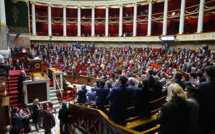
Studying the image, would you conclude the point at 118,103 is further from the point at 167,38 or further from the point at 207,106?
the point at 167,38

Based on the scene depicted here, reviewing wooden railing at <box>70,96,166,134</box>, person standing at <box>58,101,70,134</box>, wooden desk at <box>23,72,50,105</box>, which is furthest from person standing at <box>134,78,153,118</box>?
wooden desk at <box>23,72,50,105</box>

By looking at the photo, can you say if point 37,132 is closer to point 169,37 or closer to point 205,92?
point 205,92

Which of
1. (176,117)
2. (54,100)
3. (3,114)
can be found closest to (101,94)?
(176,117)

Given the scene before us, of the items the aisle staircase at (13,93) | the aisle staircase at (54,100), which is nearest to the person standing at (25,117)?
the aisle staircase at (13,93)

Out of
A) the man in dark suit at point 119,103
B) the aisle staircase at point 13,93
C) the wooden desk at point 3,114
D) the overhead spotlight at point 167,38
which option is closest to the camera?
the man in dark suit at point 119,103

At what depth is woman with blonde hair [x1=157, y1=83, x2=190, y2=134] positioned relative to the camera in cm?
191

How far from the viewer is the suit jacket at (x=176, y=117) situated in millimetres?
1907

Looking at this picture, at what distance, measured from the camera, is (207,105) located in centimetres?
236

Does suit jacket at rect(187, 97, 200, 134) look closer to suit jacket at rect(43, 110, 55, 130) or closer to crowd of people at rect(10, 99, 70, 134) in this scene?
crowd of people at rect(10, 99, 70, 134)

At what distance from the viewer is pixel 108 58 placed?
59.9 feet

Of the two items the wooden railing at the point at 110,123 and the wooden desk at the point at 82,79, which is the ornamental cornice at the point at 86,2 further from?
the wooden railing at the point at 110,123

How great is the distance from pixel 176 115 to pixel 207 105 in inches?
34.4

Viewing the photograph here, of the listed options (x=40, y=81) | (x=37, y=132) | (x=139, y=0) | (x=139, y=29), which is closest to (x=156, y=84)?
(x=37, y=132)

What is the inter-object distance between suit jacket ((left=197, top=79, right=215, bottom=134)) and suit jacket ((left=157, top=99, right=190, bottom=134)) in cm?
60
